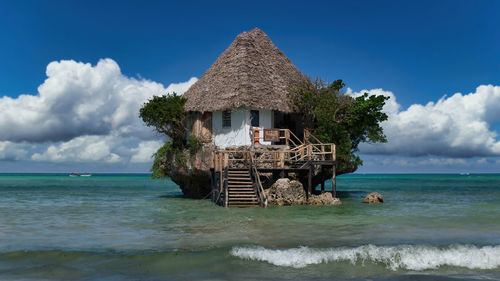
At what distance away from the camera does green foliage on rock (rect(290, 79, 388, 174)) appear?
28.5 meters

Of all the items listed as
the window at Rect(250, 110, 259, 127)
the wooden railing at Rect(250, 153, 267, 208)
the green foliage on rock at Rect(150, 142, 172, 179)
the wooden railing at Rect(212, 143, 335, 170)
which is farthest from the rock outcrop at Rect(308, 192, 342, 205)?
the green foliage on rock at Rect(150, 142, 172, 179)

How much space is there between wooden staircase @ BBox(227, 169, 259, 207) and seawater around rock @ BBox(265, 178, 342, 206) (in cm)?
106

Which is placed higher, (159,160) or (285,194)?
(159,160)

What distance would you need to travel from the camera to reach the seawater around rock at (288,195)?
24469 millimetres

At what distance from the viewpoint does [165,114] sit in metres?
28.1

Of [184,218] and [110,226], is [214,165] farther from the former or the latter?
[110,226]

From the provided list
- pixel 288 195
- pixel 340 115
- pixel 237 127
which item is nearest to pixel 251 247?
pixel 288 195

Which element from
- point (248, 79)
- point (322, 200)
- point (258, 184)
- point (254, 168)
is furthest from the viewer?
point (248, 79)

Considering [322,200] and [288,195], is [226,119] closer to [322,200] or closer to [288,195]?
[288,195]

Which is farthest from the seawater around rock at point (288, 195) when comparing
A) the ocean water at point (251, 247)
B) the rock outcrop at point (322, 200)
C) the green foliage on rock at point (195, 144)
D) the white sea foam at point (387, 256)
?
the white sea foam at point (387, 256)

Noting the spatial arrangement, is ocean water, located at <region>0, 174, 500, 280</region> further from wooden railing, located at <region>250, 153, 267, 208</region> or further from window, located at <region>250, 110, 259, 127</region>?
window, located at <region>250, 110, 259, 127</region>

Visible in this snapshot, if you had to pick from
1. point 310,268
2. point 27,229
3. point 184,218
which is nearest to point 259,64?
point 184,218

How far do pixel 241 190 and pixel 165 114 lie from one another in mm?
7724

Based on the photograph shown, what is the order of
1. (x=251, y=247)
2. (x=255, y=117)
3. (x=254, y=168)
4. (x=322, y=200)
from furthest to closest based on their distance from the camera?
(x=255, y=117) < (x=322, y=200) < (x=254, y=168) < (x=251, y=247)
